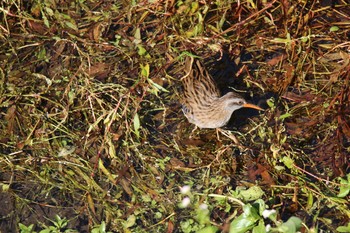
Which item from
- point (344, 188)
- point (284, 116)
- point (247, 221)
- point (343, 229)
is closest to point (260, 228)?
point (247, 221)

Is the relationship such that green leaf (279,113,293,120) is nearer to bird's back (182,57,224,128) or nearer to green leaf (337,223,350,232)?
bird's back (182,57,224,128)

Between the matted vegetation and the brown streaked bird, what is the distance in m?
0.16

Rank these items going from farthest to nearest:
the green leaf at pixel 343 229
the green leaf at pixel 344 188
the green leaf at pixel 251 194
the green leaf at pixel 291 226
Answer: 1. the green leaf at pixel 251 194
2. the green leaf at pixel 344 188
3. the green leaf at pixel 343 229
4. the green leaf at pixel 291 226

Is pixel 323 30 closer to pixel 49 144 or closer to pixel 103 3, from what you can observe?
pixel 103 3

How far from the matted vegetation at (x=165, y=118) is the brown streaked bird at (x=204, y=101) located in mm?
158

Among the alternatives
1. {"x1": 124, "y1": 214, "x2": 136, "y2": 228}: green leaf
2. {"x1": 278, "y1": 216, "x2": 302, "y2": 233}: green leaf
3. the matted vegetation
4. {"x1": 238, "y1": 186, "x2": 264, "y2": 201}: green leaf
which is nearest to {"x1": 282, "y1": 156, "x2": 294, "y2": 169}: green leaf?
the matted vegetation

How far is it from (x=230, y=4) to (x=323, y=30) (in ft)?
2.93

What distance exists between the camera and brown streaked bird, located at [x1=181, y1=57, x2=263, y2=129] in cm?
648

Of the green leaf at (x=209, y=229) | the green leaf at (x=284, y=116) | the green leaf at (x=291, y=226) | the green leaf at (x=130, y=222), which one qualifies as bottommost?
the green leaf at (x=130, y=222)

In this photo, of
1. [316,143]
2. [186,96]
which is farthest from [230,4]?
[316,143]

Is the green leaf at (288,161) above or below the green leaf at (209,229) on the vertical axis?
below

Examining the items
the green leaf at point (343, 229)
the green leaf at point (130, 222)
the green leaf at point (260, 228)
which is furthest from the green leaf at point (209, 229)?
the green leaf at point (343, 229)

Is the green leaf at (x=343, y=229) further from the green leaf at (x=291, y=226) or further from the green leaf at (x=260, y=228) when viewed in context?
the green leaf at (x=260, y=228)

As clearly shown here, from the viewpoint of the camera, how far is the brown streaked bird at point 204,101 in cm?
648
